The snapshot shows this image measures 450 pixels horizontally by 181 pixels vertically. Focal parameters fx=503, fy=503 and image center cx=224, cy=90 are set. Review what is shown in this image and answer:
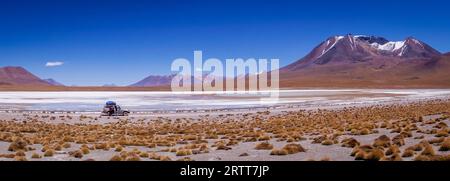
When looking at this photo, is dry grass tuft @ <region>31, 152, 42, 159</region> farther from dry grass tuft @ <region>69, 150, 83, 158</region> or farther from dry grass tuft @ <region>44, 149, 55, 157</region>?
dry grass tuft @ <region>69, 150, 83, 158</region>

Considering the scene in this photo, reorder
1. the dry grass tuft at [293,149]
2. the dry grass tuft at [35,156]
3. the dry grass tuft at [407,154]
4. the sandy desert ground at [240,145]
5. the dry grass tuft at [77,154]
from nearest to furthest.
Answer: the dry grass tuft at [407,154]
the sandy desert ground at [240,145]
the dry grass tuft at [35,156]
the dry grass tuft at [77,154]
the dry grass tuft at [293,149]

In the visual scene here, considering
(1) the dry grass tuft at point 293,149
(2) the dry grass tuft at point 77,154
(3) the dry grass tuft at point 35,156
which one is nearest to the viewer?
(3) the dry grass tuft at point 35,156

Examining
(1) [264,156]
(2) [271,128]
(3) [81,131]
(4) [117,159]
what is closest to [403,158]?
(1) [264,156]

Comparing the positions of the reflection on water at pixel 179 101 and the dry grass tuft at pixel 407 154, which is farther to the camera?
the reflection on water at pixel 179 101

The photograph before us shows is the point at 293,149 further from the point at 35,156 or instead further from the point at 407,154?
the point at 35,156

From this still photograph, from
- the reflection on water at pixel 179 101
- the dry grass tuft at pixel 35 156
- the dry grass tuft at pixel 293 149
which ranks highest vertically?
the reflection on water at pixel 179 101

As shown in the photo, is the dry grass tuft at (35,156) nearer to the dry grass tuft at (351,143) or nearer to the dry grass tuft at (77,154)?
the dry grass tuft at (77,154)

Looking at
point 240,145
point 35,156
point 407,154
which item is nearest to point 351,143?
point 407,154

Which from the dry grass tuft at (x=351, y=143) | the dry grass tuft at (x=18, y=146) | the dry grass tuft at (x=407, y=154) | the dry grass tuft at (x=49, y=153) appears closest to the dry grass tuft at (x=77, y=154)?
the dry grass tuft at (x=49, y=153)

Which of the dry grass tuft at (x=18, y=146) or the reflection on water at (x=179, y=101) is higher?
the reflection on water at (x=179, y=101)

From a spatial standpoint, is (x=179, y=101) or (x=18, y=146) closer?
(x=18, y=146)

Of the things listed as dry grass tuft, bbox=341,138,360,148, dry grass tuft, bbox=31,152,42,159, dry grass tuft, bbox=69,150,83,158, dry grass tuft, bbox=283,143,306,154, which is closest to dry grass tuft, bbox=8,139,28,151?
dry grass tuft, bbox=31,152,42,159
